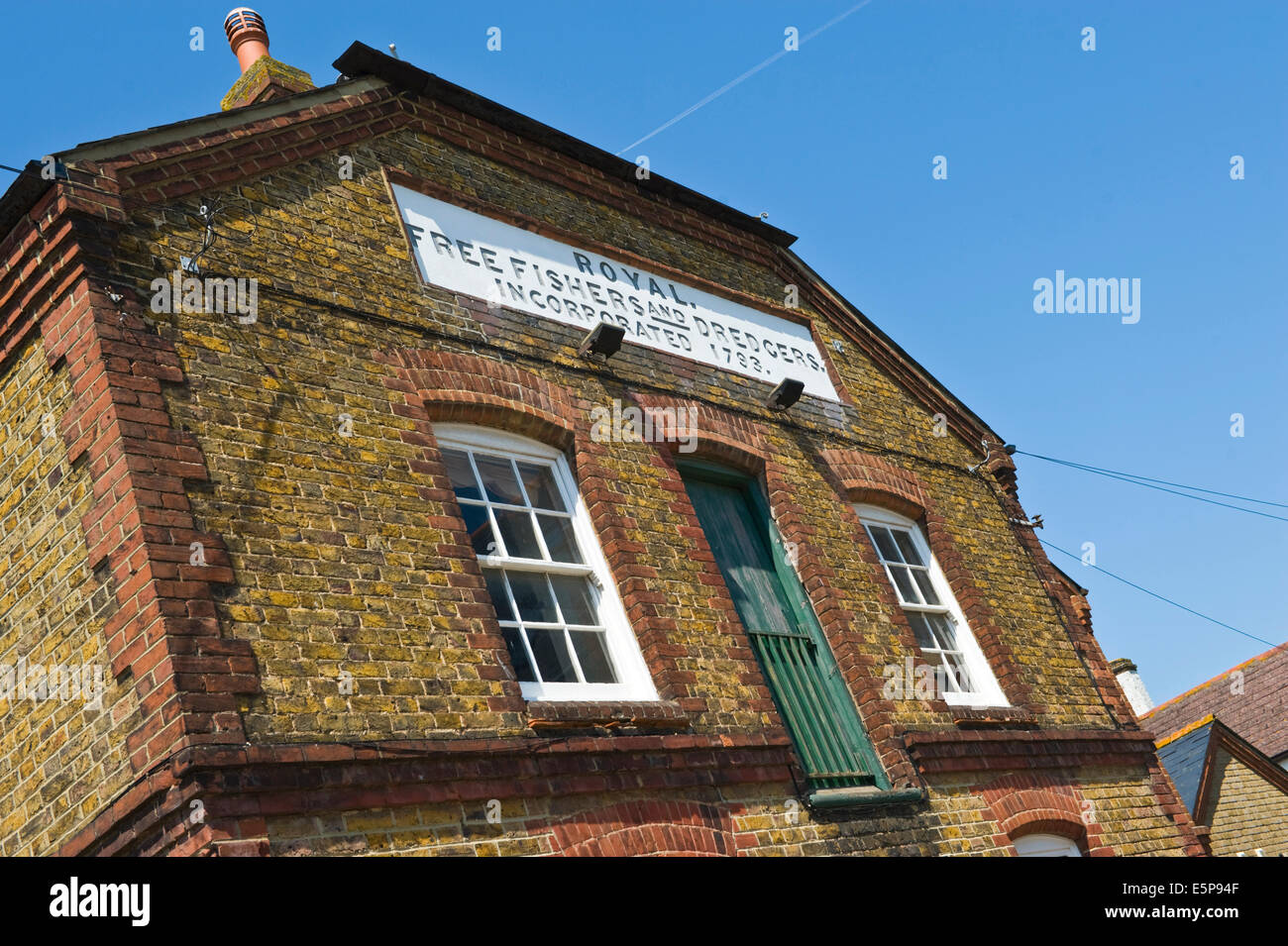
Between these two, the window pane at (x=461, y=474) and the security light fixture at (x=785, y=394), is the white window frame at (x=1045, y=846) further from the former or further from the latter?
the window pane at (x=461, y=474)

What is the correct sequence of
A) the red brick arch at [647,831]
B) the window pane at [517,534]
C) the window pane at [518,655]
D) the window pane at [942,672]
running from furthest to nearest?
the window pane at [942,672] < the window pane at [517,534] < the window pane at [518,655] < the red brick arch at [647,831]

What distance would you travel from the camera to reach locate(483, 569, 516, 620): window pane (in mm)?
7066

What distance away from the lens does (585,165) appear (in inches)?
406

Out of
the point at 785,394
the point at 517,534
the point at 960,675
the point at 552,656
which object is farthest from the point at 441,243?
the point at 960,675

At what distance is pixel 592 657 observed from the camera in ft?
24.4

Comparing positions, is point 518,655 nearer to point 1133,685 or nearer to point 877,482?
point 877,482

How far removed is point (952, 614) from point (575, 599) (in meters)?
4.56

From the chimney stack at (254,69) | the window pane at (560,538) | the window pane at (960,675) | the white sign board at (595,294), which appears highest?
the chimney stack at (254,69)

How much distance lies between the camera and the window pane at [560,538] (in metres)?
7.77

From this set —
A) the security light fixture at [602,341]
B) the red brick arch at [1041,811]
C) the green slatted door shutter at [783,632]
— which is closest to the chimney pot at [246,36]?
the security light fixture at [602,341]

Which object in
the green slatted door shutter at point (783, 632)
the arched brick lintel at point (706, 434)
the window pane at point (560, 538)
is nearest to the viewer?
the window pane at point (560, 538)

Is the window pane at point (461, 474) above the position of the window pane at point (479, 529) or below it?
above

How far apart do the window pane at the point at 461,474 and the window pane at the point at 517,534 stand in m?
0.19
